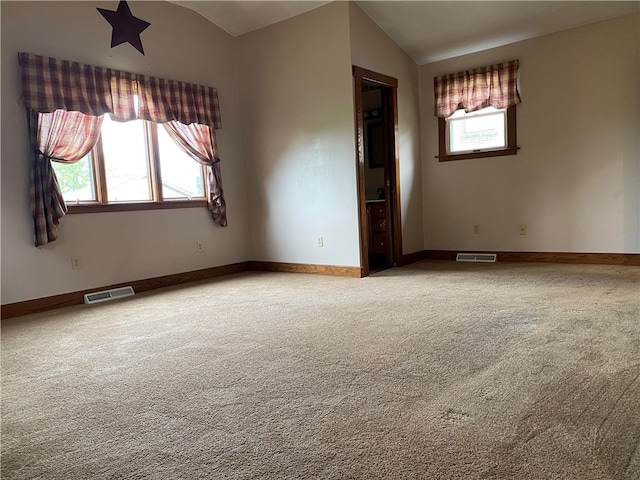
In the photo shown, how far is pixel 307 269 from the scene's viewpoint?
5375mm

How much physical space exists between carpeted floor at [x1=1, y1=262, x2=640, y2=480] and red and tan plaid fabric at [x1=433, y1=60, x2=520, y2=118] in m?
2.56

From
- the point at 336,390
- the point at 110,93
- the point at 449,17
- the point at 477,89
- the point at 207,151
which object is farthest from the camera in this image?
the point at 477,89

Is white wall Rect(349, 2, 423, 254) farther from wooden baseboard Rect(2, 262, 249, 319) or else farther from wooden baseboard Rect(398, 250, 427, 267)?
wooden baseboard Rect(2, 262, 249, 319)

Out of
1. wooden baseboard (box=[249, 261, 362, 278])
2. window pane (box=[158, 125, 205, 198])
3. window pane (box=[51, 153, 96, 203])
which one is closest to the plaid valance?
window pane (box=[158, 125, 205, 198])

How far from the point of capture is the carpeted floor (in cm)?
151

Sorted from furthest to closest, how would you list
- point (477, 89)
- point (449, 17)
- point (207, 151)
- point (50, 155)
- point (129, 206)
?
1. point (477, 89)
2. point (207, 151)
3. point (449, 17)
4. point (129, 206)
5. point (50, 155)

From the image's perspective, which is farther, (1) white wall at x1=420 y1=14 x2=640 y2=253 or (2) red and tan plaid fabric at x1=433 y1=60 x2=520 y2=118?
(2) red and tan plaid fabric at x1=433 y1=60 x2=520 y2=118

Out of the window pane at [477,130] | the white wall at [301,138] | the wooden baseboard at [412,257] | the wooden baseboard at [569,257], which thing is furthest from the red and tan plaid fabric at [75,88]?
the wooden baseboard at [569,257]

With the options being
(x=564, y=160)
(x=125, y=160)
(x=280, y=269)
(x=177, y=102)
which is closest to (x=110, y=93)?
(x=125, y=160)

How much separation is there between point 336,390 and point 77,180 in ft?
11.4

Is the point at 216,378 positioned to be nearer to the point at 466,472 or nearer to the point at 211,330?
the point at 211,330

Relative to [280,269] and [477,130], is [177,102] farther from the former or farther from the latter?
[477,130]

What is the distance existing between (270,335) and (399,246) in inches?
117

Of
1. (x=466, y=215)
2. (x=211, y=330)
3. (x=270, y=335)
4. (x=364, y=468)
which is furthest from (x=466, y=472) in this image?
(x=466, y=215)
